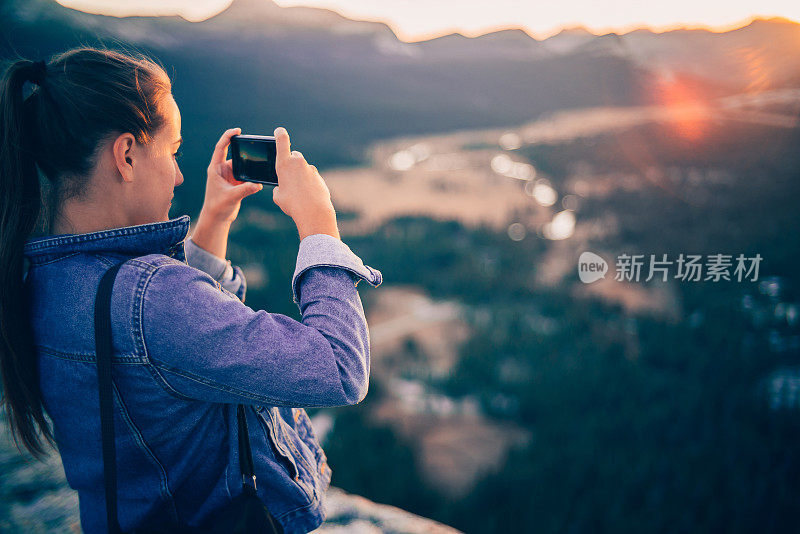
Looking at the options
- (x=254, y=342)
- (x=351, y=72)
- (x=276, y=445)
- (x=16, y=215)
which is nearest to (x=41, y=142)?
(x=16, y=215)

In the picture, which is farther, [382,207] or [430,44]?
[430,44]

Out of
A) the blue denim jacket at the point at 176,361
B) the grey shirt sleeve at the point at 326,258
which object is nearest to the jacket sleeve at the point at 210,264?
the blue denim jacket at the point at 176,361

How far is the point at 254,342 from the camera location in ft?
2.29

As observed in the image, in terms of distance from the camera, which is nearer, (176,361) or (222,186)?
(176,361)

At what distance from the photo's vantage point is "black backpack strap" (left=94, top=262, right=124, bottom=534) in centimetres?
68

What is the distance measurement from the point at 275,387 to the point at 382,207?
10.5 metres

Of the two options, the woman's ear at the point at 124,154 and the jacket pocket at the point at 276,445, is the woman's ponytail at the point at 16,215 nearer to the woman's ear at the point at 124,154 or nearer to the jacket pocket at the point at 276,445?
the woman's ear at the point at 124,154

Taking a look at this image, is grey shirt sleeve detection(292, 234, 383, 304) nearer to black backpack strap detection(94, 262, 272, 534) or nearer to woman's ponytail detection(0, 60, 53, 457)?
black backpack strap detection(94, 262, 272, 534)

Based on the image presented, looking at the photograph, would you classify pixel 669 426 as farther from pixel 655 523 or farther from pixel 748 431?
pixel 655 523

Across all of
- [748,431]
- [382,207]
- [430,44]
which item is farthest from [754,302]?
[430,44]

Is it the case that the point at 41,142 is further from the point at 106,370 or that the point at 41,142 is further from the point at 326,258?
the point at 326,258

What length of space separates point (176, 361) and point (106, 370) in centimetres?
12

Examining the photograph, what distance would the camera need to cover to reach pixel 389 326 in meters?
5.34

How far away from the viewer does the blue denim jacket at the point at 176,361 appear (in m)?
0.69
